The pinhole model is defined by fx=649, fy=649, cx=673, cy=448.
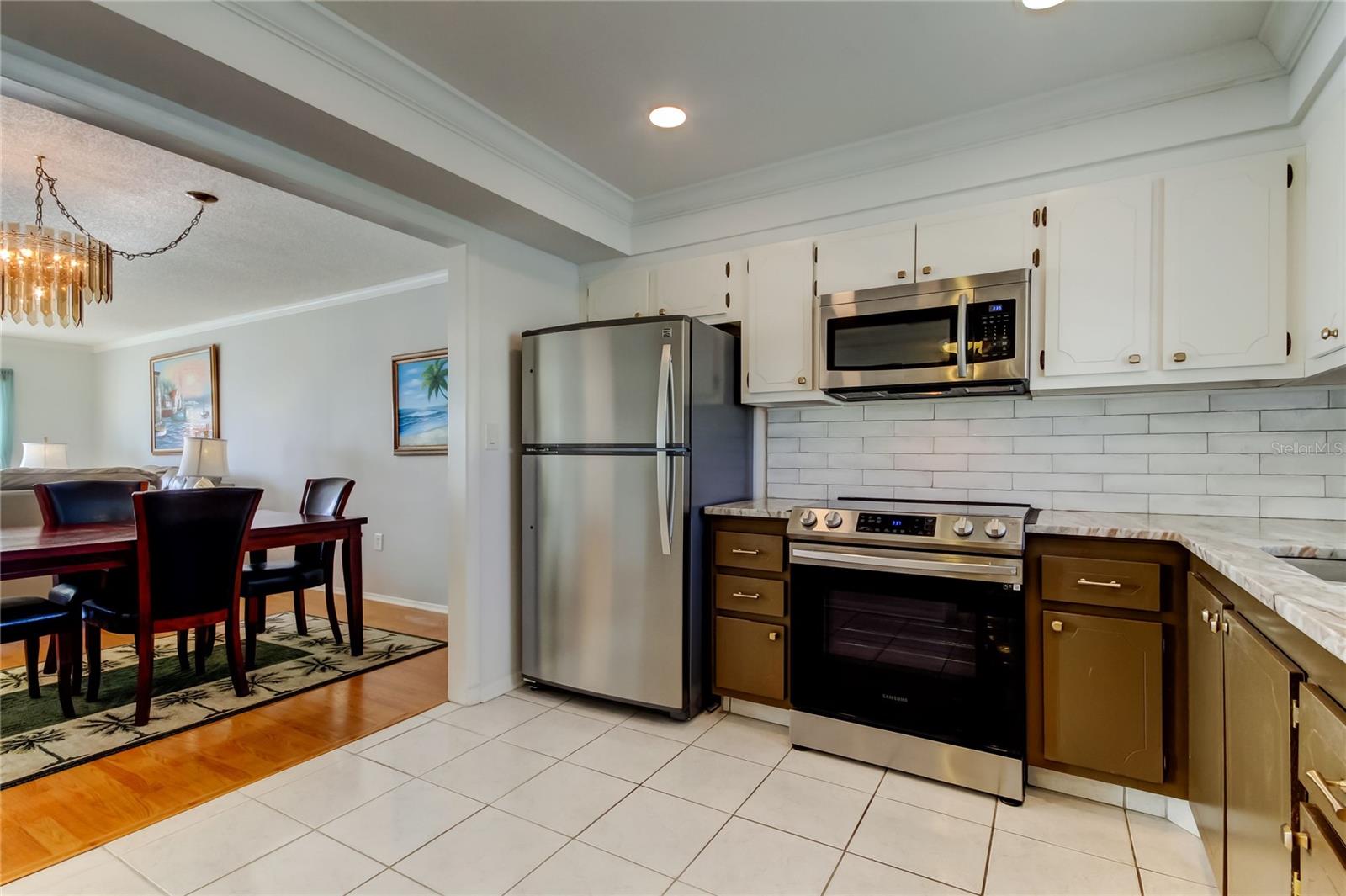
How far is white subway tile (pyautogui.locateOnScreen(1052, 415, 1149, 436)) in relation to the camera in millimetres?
2480

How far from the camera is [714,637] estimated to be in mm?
2785

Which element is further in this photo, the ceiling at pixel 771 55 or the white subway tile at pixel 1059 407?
the white subway tile at pixel 1059 407

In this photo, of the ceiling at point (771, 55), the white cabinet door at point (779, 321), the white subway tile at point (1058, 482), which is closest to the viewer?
the ceiling at point (771, 55)

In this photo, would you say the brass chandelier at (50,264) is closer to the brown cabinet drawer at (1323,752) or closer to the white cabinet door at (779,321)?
the white cabinet door at (779,321)

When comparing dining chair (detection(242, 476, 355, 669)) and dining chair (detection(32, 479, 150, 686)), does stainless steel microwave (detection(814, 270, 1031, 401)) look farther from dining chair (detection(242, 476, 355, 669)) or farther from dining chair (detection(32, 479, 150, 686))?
dining chair (detection(32, 479, 150, 686))

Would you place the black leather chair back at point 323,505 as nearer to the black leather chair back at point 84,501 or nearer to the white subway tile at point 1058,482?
the black leather chair back at point 84,501

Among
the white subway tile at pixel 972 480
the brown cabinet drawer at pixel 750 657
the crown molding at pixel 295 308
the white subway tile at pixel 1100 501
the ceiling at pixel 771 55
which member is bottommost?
the brown cabinet drawer at pixel 750 657

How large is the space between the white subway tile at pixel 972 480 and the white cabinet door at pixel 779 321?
70 centimetres

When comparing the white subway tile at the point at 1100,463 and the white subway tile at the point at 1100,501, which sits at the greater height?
the white subway tile at the point at 1100,463

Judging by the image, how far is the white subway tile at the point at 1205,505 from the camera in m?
2.31

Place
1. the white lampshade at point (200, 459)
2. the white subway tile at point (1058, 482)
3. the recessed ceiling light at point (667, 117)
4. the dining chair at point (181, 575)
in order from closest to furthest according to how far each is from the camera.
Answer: the recessed ceiling light at point (667, 117), the white subway tile at point (1058, 482), the dining chair at point (181, 575), the white lampshade at point (200, 459)

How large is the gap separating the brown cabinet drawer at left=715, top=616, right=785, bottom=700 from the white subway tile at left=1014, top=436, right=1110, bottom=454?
4.10ft

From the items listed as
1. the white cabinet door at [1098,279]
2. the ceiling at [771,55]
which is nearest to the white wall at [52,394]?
the ceiling at [771,55]

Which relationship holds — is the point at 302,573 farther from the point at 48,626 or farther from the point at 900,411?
the point at 900,411
